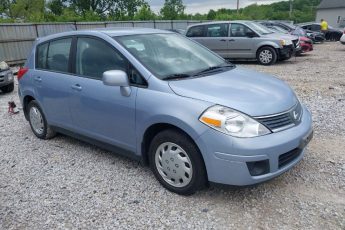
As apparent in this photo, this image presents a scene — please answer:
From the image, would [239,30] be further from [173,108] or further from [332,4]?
[332,4]

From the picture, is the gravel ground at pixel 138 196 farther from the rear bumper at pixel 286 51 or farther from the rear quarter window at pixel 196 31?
the rear quarter window at pixel 196 31

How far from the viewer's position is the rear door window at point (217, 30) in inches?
533

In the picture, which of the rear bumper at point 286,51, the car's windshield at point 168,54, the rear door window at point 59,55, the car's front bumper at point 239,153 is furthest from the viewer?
the rear bumper at point 286,51

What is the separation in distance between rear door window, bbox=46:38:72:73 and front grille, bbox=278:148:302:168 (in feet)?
9.64

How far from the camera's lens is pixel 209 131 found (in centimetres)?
304

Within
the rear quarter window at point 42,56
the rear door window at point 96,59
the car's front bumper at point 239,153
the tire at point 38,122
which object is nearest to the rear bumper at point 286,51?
the rear quarter window at point 42,56

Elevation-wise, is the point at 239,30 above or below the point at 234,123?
above

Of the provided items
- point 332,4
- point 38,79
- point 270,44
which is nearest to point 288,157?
point 38,79

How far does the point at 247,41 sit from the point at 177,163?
10.6 m

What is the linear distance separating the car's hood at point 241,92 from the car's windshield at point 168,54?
26 cm

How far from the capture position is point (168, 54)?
4.00 metres

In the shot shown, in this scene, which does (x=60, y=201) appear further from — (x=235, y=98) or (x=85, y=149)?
(x=235, y=98)

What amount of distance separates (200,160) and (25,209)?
182cm

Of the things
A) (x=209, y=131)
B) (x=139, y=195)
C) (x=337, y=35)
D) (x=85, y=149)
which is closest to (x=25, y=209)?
(x=139, y=195)
